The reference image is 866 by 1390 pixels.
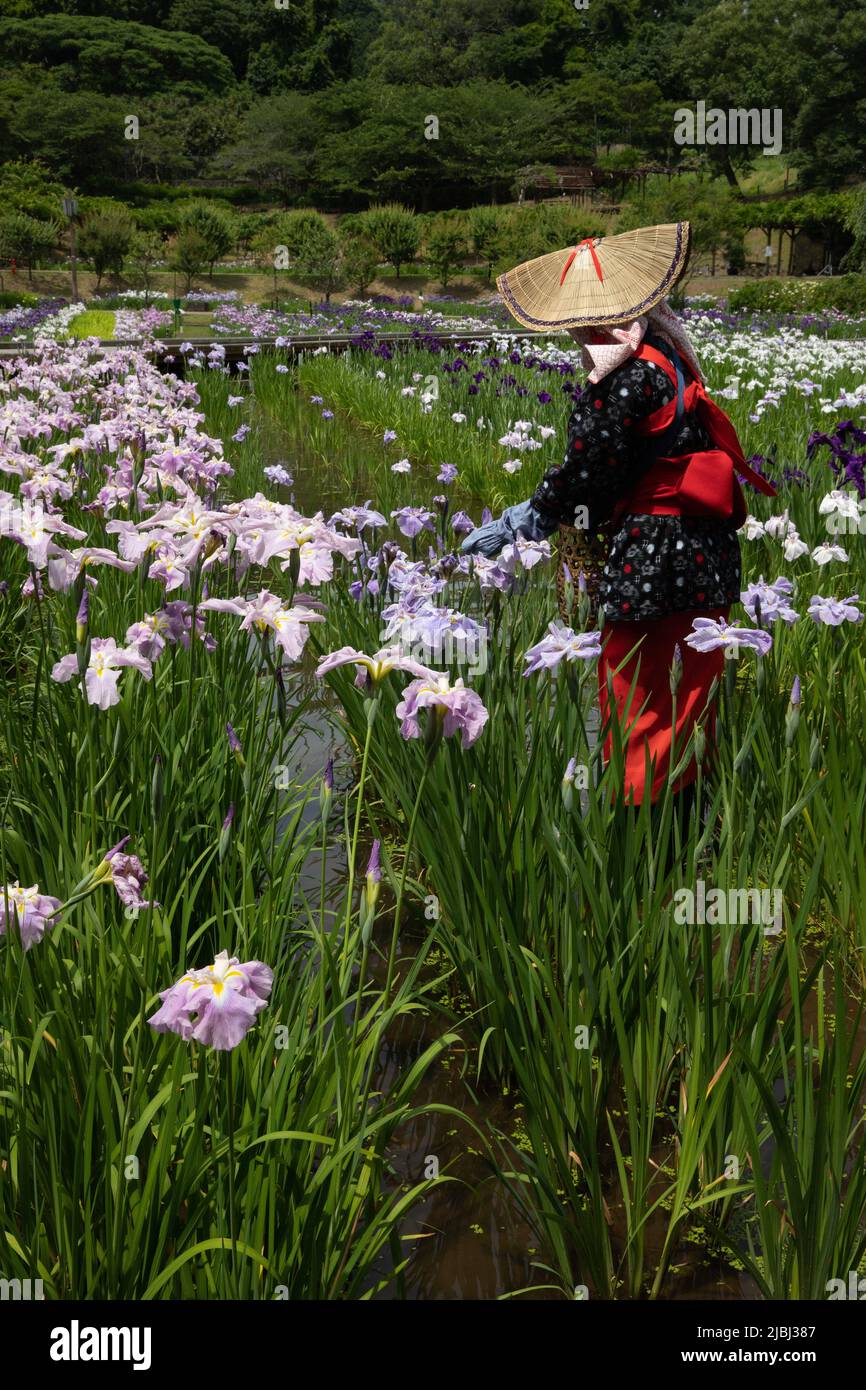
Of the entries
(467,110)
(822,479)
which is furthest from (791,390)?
(467,110)

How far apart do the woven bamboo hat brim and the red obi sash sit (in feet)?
0.38

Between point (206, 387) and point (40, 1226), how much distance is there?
9200 mm

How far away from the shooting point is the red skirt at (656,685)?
266cm

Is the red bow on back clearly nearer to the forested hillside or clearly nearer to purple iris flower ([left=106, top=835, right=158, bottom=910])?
purple iris flower ([left=106, top=835, right=158, bottom=910])

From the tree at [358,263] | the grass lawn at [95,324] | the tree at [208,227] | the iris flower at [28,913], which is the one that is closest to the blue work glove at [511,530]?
the iris flower at [28,913]

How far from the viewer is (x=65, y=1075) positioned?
1.40 meters

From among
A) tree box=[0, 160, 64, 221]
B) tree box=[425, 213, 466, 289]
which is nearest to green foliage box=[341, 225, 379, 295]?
tree box=[425, 213, 466, 289]

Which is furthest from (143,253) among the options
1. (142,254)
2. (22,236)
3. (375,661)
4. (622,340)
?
(375,661)

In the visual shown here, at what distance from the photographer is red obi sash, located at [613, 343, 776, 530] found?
8.34 ft

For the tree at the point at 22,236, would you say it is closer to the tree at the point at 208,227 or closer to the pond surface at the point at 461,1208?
the tree at the point at 208,227

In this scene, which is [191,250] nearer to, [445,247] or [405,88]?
[445,247]

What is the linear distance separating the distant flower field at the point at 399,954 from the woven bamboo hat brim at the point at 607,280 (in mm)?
557

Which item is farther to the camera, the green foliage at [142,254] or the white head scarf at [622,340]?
the green foliage at [142,254]
